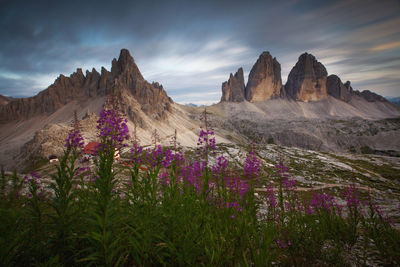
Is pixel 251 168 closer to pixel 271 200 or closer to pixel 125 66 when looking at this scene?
pixel 271 200

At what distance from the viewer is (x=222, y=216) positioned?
4551 millimetres

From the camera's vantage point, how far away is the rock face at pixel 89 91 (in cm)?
11606

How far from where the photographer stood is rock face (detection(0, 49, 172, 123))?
11606 centimetres

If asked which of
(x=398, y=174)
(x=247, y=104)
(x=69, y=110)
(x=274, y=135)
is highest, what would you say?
(x=247, y=104)

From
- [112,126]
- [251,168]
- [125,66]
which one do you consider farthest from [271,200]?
[125,66]

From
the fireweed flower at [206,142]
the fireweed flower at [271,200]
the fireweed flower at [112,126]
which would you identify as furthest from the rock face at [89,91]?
the fireweed flower at [271,200]

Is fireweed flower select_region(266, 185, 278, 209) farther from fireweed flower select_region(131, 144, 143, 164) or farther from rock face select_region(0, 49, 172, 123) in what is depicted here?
rock face select_region(0, 49, 172, 123)

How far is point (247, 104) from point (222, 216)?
204 m

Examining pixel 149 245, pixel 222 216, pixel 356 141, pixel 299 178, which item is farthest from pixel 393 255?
pixel 356 141

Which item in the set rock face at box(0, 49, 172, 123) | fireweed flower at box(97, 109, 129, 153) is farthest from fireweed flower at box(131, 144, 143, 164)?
rock face at box(0, 49, 172, 123)

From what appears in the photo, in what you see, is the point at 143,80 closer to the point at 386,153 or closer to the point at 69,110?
the point at 69,110

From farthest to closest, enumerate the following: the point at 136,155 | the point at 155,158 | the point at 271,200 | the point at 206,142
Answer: the point at 271,200
the point at 206,142
the point at 155,158
the point at 136,155

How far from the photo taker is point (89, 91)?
125 m

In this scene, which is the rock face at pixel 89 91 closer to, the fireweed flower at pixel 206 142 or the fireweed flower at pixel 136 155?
the fireweed flower at pixel 206 142
